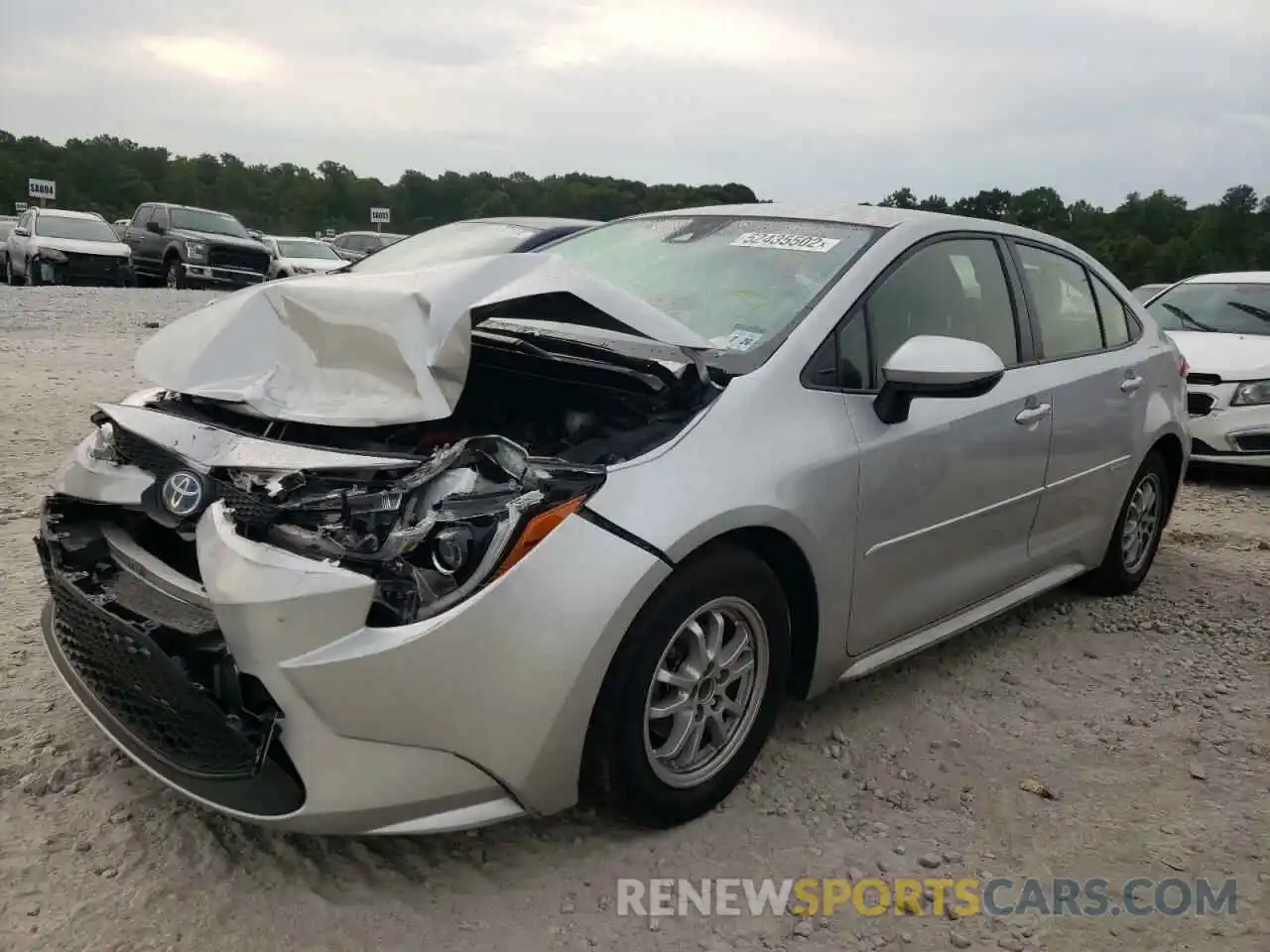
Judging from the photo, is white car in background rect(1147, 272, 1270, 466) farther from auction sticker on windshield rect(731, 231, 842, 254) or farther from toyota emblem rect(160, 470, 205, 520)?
toyota emblem rect(160, 470, 205, 520)

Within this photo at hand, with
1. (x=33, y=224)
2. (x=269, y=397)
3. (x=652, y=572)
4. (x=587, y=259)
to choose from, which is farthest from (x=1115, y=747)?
(x=33, y=224)

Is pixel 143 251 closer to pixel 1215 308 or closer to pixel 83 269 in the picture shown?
pixel 83 269

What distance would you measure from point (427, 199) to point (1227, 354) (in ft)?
166

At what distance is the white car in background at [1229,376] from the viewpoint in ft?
23.6

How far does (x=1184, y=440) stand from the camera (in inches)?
195

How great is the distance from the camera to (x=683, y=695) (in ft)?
8.55

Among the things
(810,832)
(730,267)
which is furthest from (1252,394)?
(810,832)

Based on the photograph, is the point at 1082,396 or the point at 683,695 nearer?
the point at 683,695

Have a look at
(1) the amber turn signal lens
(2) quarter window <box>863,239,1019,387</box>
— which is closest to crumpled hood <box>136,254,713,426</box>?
(1) the amber turn signal lens

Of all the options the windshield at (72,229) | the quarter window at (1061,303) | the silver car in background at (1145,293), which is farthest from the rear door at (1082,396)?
the windshield at (72,229)

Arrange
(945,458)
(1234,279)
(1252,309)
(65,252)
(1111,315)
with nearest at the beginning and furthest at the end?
1. (945,458)
2. (1111,315)
3. (1252,309)
4. (1234,279)
5. (65,252)

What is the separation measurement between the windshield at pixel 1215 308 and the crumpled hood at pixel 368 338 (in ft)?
22.5

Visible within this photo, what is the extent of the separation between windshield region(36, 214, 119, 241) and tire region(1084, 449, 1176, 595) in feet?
62.3

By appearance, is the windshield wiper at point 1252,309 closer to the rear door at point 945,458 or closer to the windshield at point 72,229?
the rear door at point 945,458
